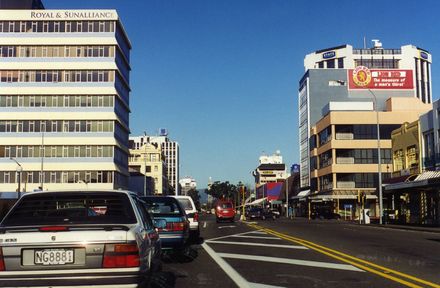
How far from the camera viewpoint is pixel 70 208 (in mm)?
7176

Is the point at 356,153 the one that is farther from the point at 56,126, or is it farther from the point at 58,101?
the point at 58,101

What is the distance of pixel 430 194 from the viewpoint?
41.5 m

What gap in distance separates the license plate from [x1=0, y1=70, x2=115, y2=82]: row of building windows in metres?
69.6

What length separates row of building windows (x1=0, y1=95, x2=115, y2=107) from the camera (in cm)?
7206

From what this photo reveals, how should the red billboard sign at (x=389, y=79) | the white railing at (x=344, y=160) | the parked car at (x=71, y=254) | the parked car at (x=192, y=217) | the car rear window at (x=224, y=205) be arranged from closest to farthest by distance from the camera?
the parked car at (x=71, y=254), the parked car at (x=192, y=217), the car rear window at (x=224, y=205), the white railing at (x=344, y=160), the red billboard sign at (x=389, y=79)

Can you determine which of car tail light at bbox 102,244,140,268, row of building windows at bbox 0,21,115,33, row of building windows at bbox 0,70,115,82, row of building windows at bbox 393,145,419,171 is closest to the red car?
row of building windows at bbox 393,145,419,171

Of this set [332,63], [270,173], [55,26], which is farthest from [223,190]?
[55,26]

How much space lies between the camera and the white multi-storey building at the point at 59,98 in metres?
70.8

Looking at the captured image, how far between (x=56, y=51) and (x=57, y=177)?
17423mm

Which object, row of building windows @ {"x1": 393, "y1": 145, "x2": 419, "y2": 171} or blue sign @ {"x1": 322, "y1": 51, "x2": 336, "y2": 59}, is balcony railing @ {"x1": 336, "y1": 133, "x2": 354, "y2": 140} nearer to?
row of building windows @ {"x1": 393, "y1": 145, "x2": 419, "y2": 171}

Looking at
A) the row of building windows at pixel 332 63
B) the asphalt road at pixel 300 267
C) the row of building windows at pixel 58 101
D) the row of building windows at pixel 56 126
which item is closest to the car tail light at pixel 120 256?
the asphalt road at pixel 300 267

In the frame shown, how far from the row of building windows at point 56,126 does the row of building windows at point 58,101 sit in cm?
231

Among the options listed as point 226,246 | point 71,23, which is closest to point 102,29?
point 71,23

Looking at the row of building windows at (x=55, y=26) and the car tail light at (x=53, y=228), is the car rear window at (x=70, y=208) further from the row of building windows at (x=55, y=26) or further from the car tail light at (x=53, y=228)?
the row of building windows at (x=55, y=26)
